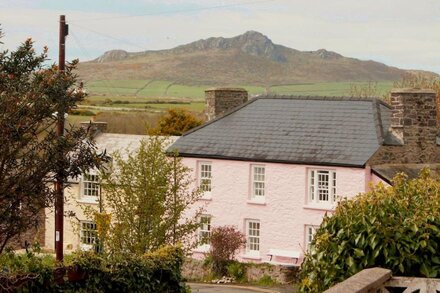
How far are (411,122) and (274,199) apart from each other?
7.46 meters

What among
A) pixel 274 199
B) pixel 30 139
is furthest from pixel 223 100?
pixel 30 139

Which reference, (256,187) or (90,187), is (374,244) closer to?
(256,187)

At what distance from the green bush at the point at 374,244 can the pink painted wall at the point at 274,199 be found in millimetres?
33521

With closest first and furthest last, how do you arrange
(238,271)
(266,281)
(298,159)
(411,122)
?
(266,281)
(238,271)
(298,159)
(411,122)

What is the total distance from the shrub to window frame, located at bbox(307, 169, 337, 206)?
3.84m

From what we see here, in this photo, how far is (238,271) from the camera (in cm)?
4491

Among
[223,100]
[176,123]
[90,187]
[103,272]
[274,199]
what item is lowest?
[103,272]

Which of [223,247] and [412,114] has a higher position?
[412,114]

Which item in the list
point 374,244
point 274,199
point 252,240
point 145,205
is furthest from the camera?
point 252,240

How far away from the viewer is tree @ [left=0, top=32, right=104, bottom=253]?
992 inches

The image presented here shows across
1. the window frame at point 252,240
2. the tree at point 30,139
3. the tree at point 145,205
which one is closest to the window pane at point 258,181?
the window frame at point 252,240

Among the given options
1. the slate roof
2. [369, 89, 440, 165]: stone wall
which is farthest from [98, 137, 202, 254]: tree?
[369, 89, 440, 165]: stone wall

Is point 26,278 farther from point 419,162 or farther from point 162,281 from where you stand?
point 419,162

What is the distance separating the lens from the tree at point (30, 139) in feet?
82.7
